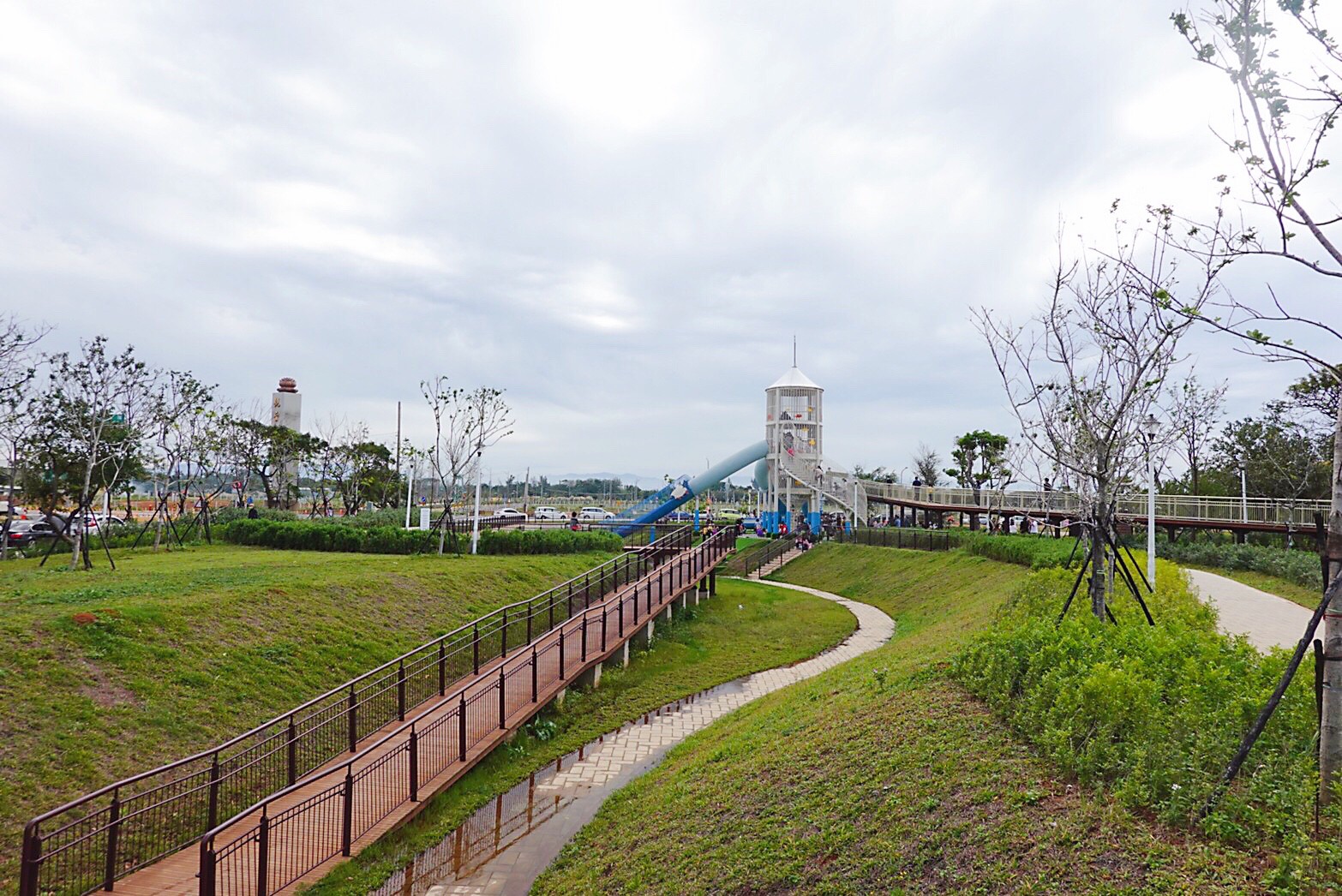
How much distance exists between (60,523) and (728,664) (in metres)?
25.1

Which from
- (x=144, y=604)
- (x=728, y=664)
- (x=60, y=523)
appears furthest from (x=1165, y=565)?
(x=60, y=523)

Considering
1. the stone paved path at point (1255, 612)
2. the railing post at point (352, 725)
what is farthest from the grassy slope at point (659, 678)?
the stone paved path at point (1255, 612)

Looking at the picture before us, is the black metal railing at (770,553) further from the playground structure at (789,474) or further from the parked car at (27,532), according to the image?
the parked car at (27,532)

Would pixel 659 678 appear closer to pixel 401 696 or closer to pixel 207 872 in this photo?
pixel 401 696

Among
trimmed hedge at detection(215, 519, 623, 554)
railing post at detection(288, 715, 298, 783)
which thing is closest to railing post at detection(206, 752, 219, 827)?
railing post at detection(288, 715, 298, 783)

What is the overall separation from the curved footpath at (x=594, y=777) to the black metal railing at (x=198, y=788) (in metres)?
1.99

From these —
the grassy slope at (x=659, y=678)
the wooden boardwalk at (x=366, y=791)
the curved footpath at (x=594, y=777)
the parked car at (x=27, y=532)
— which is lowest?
the curved footpath at (x=594, y=777)

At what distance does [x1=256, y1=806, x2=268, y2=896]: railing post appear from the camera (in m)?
5.90

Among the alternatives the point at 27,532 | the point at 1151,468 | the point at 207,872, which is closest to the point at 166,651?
the point at 207,872

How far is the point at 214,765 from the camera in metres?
7.18

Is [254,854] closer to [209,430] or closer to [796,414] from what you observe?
[209,430]

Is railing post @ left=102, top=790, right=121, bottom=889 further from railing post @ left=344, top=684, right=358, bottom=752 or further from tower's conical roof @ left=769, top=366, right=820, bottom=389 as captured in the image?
tower's conical roof @ left=769, top=366, right=820, bottom=389

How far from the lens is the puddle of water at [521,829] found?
6.93m

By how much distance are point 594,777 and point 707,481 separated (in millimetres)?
35875
